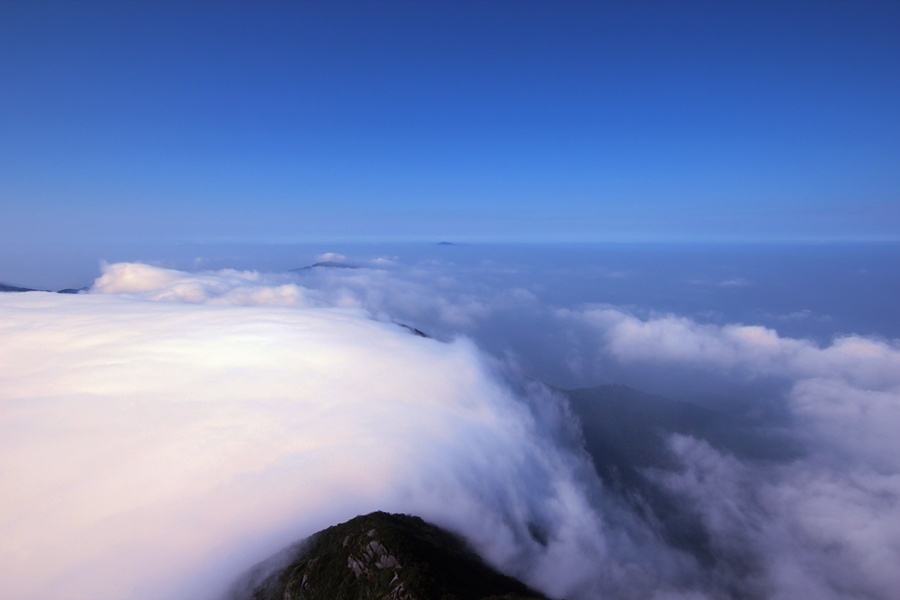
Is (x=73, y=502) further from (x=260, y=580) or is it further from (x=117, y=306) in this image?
(x=117, y=306)

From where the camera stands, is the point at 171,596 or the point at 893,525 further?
the point at 893,525

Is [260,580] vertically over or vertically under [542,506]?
over

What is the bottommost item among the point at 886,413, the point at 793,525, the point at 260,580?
the point at 793,525

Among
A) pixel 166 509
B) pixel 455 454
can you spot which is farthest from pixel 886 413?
pixel 166 509

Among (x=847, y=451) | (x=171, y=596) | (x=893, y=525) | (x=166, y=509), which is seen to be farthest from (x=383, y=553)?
(x=847, y=451)

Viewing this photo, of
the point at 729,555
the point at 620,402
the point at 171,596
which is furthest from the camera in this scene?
the point at 620,402

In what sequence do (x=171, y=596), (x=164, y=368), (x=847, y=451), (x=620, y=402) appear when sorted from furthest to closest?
(x=620, y=402), (x=847, y=451), (x=164, y=368), (x=171, y=596)
